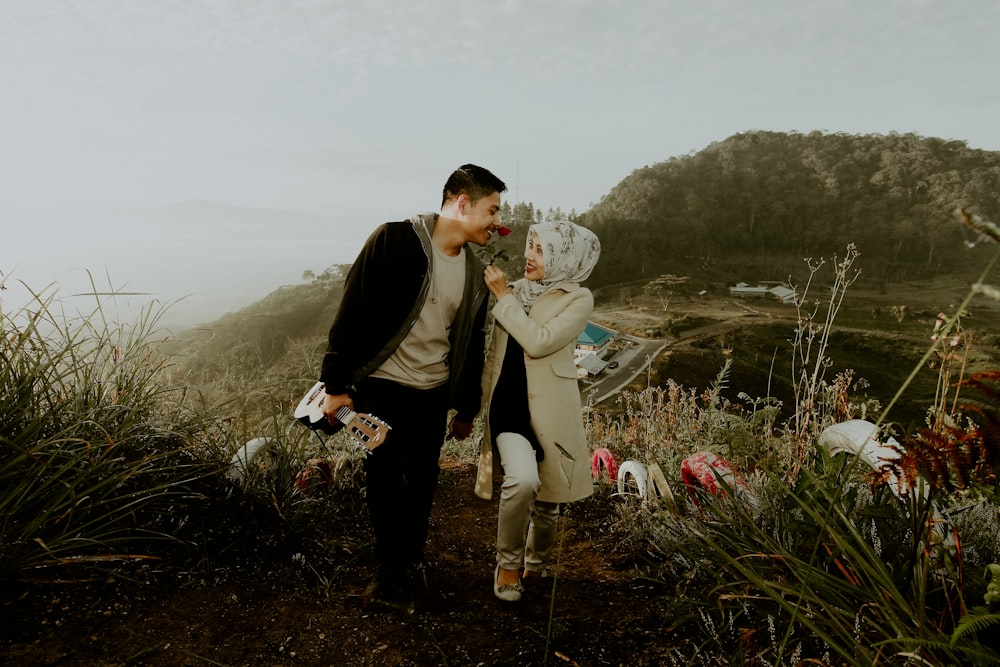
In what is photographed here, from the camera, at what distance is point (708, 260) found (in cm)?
5250

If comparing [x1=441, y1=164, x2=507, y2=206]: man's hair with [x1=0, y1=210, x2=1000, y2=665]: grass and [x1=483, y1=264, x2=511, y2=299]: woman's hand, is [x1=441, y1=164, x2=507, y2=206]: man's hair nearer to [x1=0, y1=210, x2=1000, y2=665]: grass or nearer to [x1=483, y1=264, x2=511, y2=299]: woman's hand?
[x1=483, y1=264, x2=511, y2=299]: woman's hand

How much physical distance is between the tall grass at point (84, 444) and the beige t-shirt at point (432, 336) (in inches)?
38.4

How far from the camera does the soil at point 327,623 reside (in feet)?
6.22

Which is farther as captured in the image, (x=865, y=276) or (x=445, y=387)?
(x=865, y=276)

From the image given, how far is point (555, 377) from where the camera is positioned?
2.54 metres

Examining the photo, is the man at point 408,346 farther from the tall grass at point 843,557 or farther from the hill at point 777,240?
the hill at point 777,240

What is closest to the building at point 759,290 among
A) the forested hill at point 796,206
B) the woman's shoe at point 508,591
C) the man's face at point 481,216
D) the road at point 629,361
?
the forested hill at point 796,206

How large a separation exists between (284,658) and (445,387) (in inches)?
47.7

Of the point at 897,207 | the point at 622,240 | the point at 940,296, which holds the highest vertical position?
the point at 897,207

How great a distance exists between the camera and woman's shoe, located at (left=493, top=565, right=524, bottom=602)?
8.08ft

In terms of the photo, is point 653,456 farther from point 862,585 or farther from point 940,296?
point 940,296

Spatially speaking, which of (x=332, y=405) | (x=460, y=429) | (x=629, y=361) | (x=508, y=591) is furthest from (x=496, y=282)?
(x=629, y=361)

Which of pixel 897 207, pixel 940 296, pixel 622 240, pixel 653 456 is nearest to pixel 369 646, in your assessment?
pixel 653 456

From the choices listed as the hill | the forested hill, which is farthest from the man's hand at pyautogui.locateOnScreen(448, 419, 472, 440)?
the forested hill
